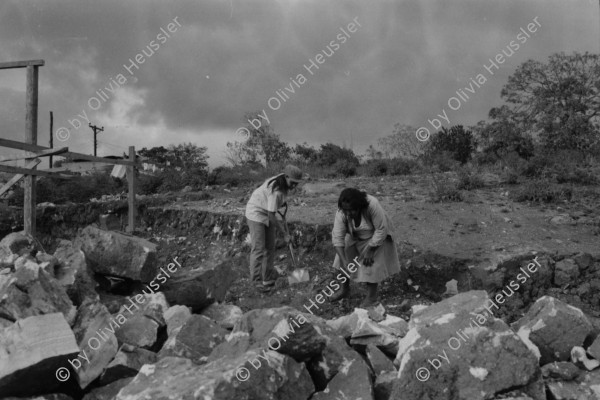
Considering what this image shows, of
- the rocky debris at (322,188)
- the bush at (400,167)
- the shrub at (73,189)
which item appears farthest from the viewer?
the shrub at (73,189)

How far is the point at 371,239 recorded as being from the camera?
5.10 meters

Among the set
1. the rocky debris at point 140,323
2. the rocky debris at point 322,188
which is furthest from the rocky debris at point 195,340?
the rocky debris at point 322,188

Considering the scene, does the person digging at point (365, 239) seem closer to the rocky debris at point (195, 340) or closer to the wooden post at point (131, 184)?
the rocky debris at point (195, 340)

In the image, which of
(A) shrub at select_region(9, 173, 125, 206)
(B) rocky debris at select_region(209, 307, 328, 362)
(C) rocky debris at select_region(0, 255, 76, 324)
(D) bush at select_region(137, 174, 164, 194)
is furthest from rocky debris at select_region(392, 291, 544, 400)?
(A) shrub at select_region(9, 173, 125, 206)

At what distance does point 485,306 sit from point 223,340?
167cm

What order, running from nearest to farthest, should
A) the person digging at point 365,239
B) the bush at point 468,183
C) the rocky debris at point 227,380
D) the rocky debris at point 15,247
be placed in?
the rocky debris at point 227,380
the rocky debris at point 15,247
the person digging at point 365,239
the bush at point 468,183

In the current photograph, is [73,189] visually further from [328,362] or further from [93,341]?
[328,362]

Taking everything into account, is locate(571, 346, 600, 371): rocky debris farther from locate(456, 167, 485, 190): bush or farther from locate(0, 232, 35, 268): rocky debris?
locate(456, 167, 485, 190): bush

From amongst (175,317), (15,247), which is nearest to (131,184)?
(15,247)

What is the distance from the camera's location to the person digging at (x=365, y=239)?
16.2 feet

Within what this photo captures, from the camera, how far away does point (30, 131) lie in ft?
20.8

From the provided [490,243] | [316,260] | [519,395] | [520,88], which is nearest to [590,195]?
[490,243]

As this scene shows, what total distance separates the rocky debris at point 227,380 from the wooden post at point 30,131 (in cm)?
452

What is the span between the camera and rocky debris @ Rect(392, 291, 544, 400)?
252cm
